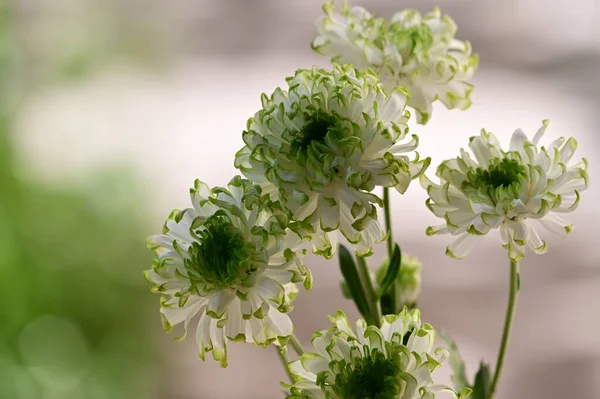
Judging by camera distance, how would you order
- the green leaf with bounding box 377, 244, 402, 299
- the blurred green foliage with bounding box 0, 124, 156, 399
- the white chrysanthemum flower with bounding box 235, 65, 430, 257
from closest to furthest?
the white chrysanthemum flower with bounding box 235, 65, 430, 257 → the green leaf with bounding box 377, 244, 402, 299 → the blurred green foliage with bounding box 0, 124, 156, 399

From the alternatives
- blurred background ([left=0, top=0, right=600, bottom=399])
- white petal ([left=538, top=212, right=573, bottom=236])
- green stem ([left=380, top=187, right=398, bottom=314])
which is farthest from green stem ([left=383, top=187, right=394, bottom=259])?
blurred background ([left=0, top=0, right=600, bottom=399])

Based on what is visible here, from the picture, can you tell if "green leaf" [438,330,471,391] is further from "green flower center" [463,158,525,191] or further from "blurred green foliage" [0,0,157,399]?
"blurred green foliage" [0,0,157,399]

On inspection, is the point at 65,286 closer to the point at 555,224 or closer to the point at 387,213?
the point at 387,213

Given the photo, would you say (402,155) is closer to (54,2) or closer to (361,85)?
(361,85)

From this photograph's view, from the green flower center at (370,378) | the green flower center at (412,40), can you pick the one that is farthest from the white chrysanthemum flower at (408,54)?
the green flower center at (370,378)

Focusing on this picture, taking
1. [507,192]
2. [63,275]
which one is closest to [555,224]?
[507,192]
